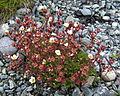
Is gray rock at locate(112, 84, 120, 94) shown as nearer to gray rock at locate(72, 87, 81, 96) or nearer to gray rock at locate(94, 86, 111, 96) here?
gray rock at locate(94, 86, 111, 96)

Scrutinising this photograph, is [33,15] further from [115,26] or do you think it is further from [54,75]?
[54,75]

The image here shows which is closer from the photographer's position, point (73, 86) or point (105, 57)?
point (73, 86)

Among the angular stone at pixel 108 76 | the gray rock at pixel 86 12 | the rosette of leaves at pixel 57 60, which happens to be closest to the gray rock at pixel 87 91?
the rosette of leaves at pixel 57 60

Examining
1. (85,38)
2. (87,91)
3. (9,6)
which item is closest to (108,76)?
(87,91)

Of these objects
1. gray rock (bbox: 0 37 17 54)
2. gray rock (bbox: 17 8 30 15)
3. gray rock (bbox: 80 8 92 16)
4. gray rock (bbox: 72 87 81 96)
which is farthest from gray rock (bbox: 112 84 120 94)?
gray rock (bbox: 17 8 30 15)

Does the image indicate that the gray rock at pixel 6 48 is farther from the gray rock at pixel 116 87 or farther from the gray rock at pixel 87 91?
the gray rock at pixel 116 87

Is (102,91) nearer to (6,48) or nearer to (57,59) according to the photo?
(57,59)

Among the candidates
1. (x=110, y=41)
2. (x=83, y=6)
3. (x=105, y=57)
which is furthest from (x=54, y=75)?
(x=83, y=6)

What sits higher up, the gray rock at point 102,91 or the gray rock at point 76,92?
the gray rock at point 76,92
